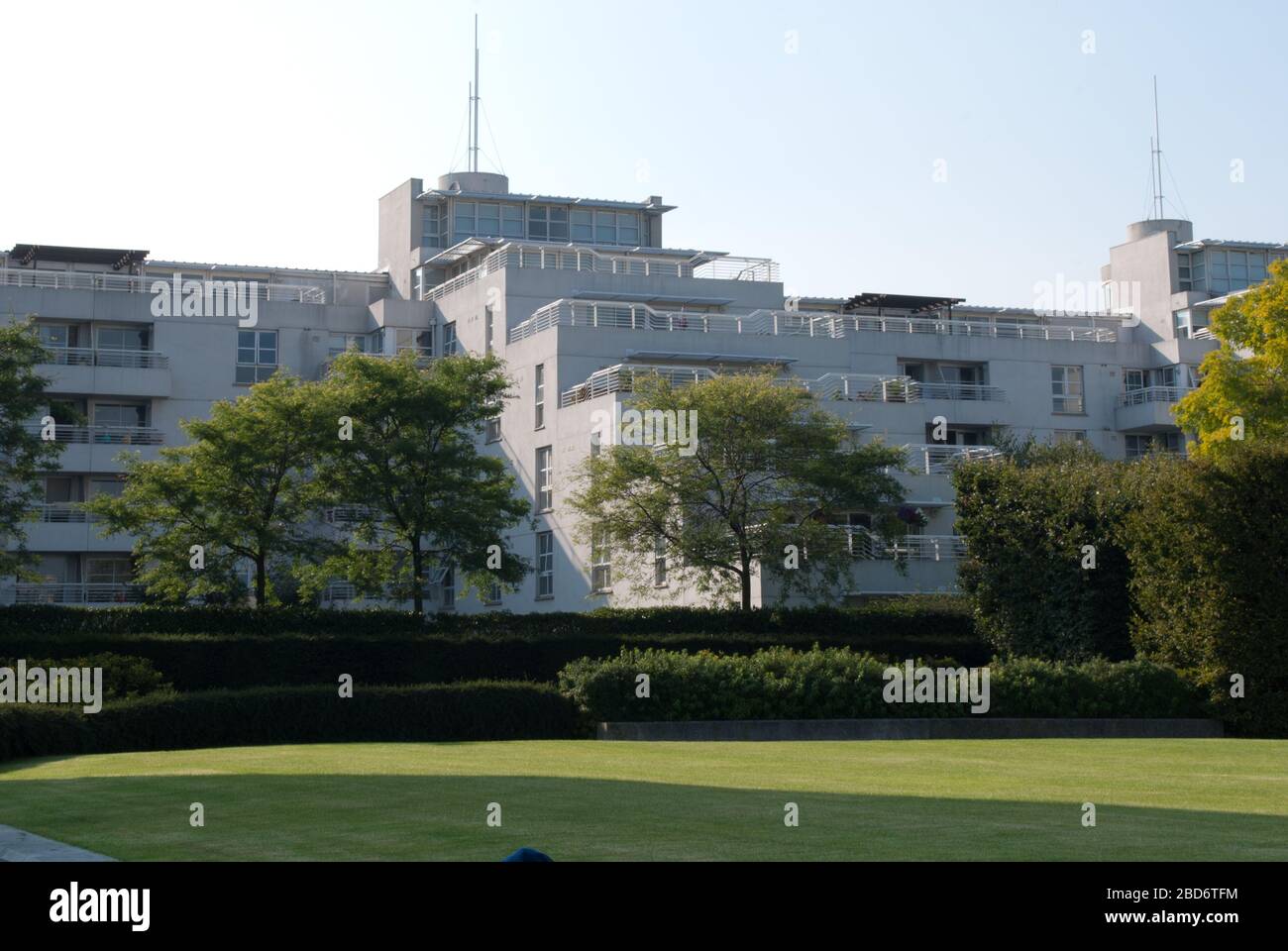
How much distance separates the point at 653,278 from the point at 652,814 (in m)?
58.7

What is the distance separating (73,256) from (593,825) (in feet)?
228

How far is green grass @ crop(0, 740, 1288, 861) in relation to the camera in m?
11.5

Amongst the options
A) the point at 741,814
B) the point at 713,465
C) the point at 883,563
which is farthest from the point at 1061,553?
the point at 741,814

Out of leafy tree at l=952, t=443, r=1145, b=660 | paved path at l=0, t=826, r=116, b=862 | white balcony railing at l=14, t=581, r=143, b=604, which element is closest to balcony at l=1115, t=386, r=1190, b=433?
leafy tree at l=952, t=443, r=1145, b=660

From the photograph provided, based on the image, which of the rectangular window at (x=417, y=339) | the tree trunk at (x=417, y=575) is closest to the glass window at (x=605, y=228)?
the rectangular window at (x=417, y=339)

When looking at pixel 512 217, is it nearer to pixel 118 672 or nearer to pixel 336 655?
pixel 336 655

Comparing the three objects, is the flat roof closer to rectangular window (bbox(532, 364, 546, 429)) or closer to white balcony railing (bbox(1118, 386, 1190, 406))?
rectangular window (bbox(532, 364, 546, 429))

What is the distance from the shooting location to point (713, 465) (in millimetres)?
46156

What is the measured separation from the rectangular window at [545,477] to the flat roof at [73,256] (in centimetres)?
2474

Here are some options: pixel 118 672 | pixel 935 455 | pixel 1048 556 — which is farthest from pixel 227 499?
pixel 935 455

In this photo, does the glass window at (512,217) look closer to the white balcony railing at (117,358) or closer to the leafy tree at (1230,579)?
the white balcony railing at (117,358)

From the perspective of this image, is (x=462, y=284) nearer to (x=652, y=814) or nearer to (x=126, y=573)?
(x=126, y=573)

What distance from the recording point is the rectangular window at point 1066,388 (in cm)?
7769

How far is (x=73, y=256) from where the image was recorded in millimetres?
76125
